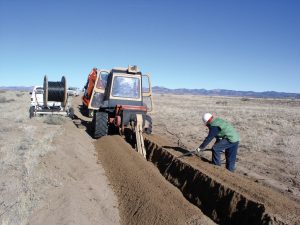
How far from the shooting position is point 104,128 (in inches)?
560

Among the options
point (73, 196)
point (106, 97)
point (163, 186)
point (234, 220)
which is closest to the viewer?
point (234, 220)

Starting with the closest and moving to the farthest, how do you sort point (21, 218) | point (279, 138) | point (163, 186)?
point (21, 218), point (163, 186), point (279, 138)

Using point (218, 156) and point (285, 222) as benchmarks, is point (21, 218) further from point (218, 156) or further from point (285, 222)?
point (218, 156)

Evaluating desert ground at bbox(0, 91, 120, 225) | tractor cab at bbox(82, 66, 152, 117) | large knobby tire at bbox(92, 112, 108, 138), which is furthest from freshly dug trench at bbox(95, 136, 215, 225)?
tractor cab at bbox(82, 66, 152, 117)

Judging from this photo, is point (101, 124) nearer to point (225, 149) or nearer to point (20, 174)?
point (225, 149)

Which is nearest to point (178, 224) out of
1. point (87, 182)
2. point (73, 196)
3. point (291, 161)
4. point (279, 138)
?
point (73, 196)

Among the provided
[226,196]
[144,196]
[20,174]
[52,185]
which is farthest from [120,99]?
[226,196]

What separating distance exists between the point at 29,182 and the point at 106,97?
26.2 feet

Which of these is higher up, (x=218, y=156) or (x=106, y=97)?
(x=106, y=97)

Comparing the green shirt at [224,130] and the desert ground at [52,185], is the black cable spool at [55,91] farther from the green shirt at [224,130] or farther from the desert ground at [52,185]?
the green shirt at [224,130]

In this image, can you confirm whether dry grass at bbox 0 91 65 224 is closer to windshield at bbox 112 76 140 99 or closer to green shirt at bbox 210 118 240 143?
windshield at bbox 112 76 140 99

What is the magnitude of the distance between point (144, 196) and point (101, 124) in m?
7.03

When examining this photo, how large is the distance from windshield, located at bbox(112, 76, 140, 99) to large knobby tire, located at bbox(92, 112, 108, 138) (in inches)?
46.0

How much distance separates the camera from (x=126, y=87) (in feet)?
49.0
